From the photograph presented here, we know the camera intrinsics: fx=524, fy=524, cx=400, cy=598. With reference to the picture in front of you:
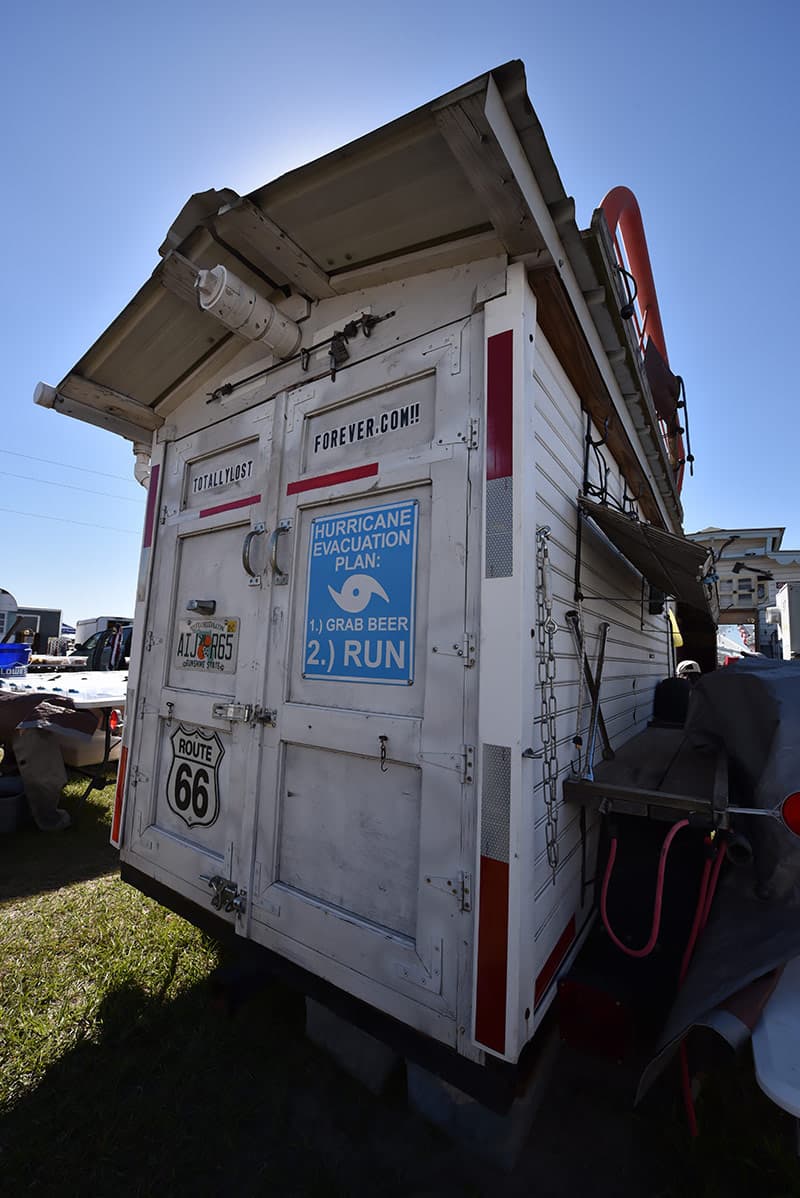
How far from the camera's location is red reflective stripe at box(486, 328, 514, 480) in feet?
6.98

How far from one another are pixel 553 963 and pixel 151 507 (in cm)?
372

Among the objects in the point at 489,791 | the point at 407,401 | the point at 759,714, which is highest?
the point at 407,401

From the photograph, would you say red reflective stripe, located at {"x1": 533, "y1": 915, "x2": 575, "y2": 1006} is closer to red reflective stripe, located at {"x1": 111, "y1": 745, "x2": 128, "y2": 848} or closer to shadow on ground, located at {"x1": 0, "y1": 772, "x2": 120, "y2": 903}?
red reflective stripe, located at {"x1": 111, "y1": 745, "x2": 128, "y2": 848}

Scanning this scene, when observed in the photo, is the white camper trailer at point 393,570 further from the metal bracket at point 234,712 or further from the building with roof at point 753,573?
the building with roof at point 753,573

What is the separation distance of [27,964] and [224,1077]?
1.57 meters

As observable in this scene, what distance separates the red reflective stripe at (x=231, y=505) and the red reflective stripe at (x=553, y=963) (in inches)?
105

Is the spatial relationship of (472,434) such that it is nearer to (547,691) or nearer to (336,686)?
(547,691)

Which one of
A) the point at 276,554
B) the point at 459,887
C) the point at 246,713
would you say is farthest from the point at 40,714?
the point at 459,887

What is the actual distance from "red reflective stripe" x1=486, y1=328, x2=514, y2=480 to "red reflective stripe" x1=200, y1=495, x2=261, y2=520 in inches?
58.3

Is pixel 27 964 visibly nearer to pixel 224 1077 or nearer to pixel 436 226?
pixel 224 1077

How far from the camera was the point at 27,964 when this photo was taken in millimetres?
3096

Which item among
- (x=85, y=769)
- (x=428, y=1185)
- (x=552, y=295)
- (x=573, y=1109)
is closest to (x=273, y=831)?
(x=428, y=1185)

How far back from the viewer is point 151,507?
3854mm

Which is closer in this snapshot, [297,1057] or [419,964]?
[419,964]
